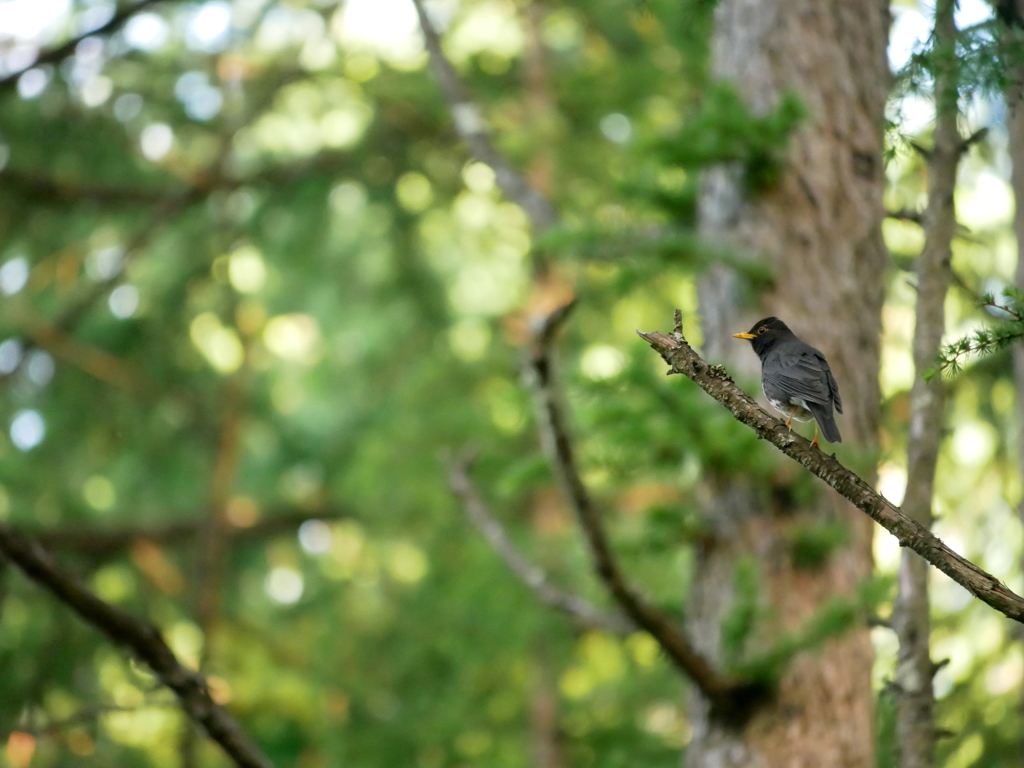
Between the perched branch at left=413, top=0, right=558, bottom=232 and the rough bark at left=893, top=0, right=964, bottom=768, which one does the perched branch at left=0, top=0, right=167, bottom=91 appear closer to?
the perched branch at left=413, top=0, right=558, bottom=232

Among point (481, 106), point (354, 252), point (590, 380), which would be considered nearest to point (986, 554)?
point (590, 380)

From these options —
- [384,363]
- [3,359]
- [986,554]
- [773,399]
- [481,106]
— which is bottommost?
[384,363]

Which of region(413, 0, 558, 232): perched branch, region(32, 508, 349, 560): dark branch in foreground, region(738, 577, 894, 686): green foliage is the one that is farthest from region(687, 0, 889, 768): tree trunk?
region(32, 508, 349, 560): dark branch in foreground

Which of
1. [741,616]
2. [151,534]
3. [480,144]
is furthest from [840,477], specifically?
[151,534]

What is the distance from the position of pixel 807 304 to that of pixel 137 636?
2.71 meters

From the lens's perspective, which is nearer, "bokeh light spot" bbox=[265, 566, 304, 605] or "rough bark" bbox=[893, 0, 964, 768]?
"rough bark" bbox=[893, 0, 964, 768]

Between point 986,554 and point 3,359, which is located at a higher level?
point 986,554

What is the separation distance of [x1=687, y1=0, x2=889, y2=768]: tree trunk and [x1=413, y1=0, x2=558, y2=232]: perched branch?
2.61 ft

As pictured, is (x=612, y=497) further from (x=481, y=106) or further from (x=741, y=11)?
A: (x=741, y=11)

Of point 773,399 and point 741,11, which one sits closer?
point 773,399

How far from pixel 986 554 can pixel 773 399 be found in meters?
3.73

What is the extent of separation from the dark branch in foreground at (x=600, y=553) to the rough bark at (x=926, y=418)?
0.76 m

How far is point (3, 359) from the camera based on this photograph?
7.29m

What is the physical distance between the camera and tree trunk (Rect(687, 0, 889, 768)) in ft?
12.3
